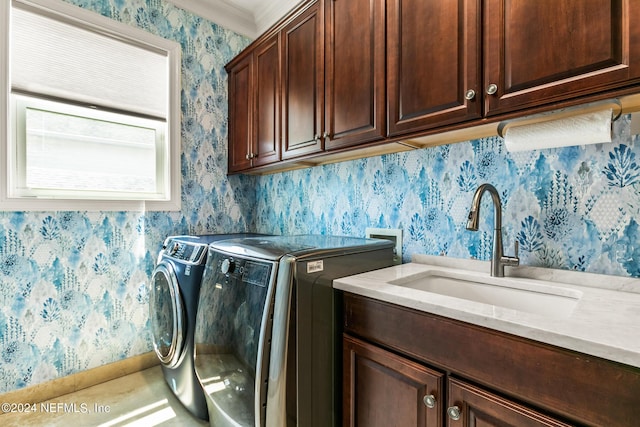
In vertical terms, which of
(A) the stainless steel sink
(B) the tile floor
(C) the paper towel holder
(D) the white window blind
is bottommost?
(B) the tile floor

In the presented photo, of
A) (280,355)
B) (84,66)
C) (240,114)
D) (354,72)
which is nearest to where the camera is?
(280,355)

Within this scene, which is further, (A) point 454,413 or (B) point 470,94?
(B) point 470,94

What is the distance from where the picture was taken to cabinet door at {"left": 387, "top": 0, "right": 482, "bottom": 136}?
1136 mm

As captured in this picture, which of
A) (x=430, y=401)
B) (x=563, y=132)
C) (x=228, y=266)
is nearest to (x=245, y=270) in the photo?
(x=228, y=266)

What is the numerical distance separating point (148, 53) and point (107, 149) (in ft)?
2.41

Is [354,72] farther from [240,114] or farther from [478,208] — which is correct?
[240,114]

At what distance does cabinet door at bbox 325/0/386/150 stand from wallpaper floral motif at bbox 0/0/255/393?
4.20 ft

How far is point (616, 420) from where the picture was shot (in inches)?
26.7

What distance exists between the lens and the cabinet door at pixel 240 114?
233cm

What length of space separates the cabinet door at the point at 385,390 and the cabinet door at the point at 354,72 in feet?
3.03

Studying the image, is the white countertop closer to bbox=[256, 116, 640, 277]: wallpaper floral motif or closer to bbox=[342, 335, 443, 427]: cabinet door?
bbox=[256, 116, 640, 277]: wallpaper floral motif

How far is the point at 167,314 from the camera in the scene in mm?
1887

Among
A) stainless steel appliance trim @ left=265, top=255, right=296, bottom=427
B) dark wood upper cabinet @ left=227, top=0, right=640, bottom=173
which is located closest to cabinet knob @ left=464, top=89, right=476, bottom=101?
dark wood upper cabinet @ left=227, top=0, right=640, bottom=173

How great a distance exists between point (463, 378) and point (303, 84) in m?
1.59
